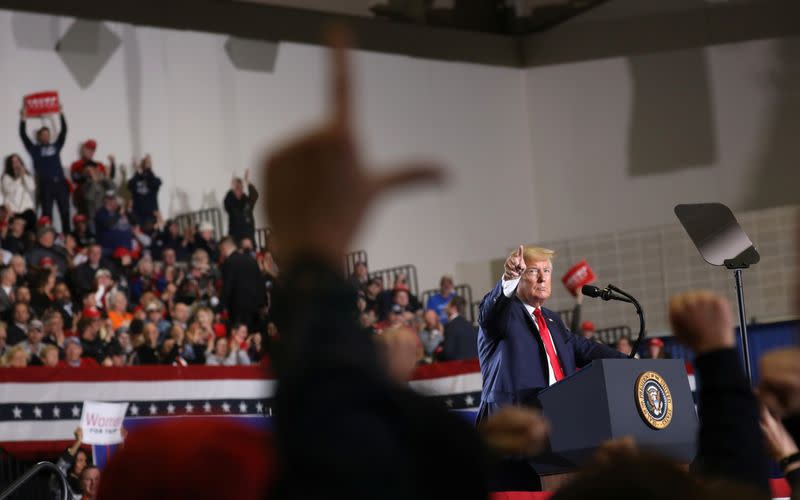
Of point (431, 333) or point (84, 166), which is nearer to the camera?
point (431, 333)

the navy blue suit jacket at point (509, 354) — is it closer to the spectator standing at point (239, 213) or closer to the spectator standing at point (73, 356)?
the spectator standing at point (73, 356)

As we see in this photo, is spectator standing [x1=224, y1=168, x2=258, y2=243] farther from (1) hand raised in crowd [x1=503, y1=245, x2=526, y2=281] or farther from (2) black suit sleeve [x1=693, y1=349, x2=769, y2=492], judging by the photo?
(2) black suit sleeve [x1=693, y1=349, x2=769, y2=492]

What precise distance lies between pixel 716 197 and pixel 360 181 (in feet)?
64.6

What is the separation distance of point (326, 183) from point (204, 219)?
17770 mm

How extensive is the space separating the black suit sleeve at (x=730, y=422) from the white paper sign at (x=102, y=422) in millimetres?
7543

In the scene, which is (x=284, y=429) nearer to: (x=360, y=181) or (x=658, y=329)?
(x=360, y=181)

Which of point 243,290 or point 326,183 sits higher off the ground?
point 326,183

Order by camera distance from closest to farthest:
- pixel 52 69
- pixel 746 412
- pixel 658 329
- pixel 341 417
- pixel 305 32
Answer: pixel 341 417 < pixel 746 412 < pixel 52 69 < pixel 658 329 < pixel 305 32

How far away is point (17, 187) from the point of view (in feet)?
55.1

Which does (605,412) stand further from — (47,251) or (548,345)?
(47,251)

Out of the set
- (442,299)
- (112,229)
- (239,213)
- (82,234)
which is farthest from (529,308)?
(239,213)

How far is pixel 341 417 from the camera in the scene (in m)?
1.37

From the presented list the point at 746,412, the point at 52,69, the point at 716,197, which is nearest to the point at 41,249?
the point at 52,69

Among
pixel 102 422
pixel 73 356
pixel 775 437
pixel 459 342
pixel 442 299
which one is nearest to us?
pixel 775 437
